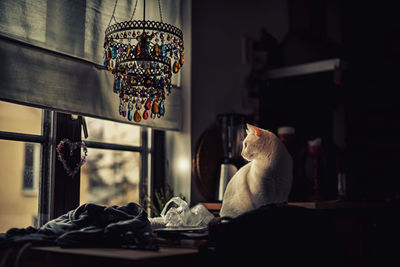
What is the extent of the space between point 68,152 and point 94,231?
0.86 m

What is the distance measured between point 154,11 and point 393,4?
2292mm

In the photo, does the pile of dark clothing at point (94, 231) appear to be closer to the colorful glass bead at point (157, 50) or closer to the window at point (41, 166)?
the window at point (41, 166)

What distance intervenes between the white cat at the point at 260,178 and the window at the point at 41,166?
82cm

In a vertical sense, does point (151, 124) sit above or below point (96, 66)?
below

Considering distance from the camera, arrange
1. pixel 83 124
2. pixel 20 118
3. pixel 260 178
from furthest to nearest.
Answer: pixel 83 124
pixel 20 118
pixel 260 178

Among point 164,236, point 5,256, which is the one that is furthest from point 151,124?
point 5,256

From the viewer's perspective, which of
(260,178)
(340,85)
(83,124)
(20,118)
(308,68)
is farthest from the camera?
(340,85)

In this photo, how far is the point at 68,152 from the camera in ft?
8.05

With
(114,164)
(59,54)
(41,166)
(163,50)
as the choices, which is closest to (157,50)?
(163,50)

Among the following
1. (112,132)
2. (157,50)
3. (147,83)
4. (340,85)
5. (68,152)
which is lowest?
(68,152)

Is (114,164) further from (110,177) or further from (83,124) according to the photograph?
(83,124)

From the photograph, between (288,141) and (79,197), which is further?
(288,141)

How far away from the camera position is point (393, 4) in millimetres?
4035

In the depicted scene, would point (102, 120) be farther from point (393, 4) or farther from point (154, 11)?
point (393, 4)
